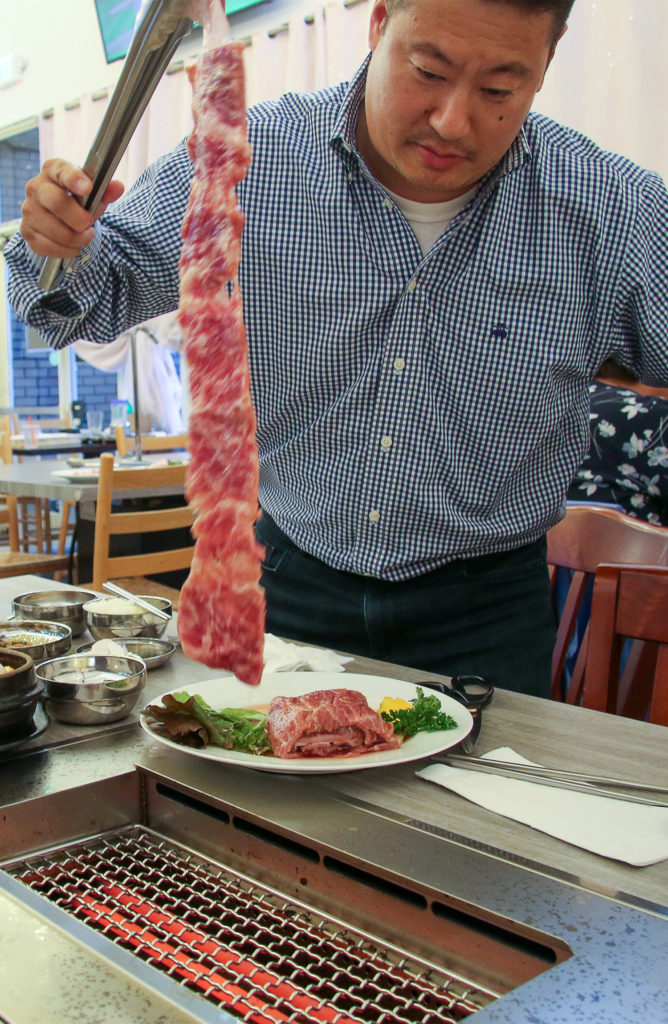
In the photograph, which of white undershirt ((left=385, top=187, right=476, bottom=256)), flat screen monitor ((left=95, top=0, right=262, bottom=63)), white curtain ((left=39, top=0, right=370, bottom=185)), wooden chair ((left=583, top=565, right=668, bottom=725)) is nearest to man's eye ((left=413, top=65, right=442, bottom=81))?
white undershirt ((left=385, top=187, right=476, bottom=256))

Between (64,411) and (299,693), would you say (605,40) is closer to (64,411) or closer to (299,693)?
(299,693)

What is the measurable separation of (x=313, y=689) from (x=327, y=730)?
0.22 metres

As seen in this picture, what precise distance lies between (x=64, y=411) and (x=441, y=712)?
878cm

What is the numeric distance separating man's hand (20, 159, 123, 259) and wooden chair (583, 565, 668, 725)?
995 mm

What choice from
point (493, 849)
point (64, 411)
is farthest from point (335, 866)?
point (64, 411)

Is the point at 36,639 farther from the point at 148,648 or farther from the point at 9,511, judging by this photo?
the point at 9,511

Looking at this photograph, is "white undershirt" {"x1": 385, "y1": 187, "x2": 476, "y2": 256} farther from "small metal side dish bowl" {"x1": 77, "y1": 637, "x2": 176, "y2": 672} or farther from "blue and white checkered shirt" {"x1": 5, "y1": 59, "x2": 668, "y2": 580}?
"small metal side dish bowl" {"x1": 77, "y1": 637, "x2": 176, "y2": 672}

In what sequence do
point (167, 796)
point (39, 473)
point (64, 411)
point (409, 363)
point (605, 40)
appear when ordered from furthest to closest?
point (64, 411) < point (39, 473) < point (605, 40) < point (409, 363) < point (167, 796)

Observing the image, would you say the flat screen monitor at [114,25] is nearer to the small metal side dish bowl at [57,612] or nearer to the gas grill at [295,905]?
the small metal side dish bowl at [57,612]

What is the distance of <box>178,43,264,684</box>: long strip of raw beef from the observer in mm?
804

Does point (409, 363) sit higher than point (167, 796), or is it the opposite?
point (409, 363)

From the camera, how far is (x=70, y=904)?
0.92m

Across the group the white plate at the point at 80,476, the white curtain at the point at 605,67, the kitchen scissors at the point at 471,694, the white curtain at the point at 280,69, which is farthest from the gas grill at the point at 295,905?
the white curtain at the point at 280,69

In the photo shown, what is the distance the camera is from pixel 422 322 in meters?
1.64
